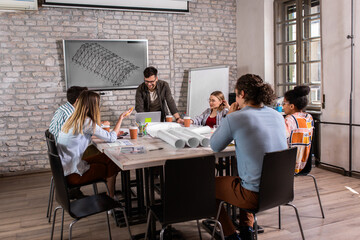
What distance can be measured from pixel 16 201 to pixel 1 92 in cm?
185

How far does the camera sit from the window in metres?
5.08

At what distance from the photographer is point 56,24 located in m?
5.11

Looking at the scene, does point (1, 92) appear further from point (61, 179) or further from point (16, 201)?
point (61, 179)

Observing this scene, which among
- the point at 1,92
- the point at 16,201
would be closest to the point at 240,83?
the point at 16,201

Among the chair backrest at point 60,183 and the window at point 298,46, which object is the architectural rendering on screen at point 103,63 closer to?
the window at point 298,46

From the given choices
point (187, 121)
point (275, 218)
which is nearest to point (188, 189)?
point (275, 218)

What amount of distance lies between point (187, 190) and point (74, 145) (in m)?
1.21

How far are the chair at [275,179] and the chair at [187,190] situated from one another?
0.30 m

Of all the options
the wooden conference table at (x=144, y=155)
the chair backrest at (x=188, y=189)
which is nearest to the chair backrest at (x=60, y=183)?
the wooden conference table at (x=144, y=155)

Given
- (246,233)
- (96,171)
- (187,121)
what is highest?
(187,121)

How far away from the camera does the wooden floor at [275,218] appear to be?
2856 mm

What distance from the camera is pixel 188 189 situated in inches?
76.6

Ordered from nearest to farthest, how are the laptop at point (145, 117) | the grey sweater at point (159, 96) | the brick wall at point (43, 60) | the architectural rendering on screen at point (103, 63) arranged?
the laptop at point (145, 117) → the grey sweater at point (159, 96) → the brick wall at point (43, 60) → the architectural rendering on screen at point (103, 63)

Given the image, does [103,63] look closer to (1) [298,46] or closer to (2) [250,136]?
(1) [298,46]
